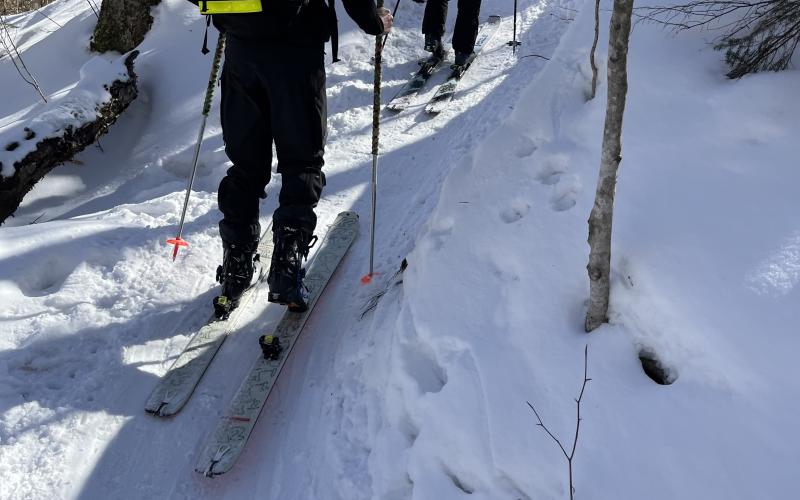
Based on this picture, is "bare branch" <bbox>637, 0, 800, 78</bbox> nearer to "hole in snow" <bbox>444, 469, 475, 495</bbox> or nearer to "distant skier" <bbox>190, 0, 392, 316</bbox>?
"distant skier" <bbox>190, 0, 392, 316</bbox>

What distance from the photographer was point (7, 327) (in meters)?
3.48

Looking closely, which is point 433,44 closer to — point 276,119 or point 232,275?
point 276,119

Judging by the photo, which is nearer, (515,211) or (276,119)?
(276,119)

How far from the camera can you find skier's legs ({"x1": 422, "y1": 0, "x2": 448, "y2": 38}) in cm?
704

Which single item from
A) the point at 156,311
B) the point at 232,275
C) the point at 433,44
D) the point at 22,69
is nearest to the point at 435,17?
the point at 433,44

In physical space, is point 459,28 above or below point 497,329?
above

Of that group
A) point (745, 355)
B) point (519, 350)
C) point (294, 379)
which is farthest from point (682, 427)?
A: point (294, 379)

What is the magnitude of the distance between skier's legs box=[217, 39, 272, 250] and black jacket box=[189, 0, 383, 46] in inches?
5.3

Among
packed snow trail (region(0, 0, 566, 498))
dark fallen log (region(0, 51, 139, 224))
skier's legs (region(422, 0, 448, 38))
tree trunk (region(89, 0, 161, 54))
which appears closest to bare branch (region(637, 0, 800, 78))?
packed snow trail (region(0, 0, 566, 498))

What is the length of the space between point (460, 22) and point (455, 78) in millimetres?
638

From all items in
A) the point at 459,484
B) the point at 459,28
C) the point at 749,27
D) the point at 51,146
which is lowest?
the point at 459,484

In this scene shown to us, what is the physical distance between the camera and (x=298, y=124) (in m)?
3.34

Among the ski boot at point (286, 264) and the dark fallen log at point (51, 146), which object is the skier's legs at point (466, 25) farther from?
the ski boot at point (286, 264)

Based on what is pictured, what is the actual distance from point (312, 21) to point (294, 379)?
1991 mm
